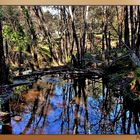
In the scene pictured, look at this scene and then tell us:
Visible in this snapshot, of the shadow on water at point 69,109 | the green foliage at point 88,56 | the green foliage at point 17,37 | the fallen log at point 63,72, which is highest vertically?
the green foliage at point 17,37

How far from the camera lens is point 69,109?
13.4 feet

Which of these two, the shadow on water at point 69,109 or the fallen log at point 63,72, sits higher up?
the fallen log at point 63,72

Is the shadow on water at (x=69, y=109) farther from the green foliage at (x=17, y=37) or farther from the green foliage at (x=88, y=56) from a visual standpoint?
the green foliage at (x=17, y=37)

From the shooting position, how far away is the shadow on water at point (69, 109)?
4027 mm

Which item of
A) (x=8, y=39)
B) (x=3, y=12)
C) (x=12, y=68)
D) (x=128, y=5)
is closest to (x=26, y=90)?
(x=12, y=68)

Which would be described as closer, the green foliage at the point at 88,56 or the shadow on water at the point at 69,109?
A: the shadow on water at the point at 69,109

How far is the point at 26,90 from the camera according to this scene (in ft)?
13.4

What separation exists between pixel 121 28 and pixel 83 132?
111cm

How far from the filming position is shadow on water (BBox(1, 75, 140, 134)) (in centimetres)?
403

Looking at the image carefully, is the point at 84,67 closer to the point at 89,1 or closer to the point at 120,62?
the point at 120,62

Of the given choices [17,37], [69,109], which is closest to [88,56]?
[69,109]

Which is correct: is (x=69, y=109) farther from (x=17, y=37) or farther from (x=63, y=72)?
(x=17, y=37)

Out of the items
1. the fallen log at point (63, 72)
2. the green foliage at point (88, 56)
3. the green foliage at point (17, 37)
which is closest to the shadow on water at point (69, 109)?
the fallen log at point (63, 72)

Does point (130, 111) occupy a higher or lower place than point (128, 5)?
lower
